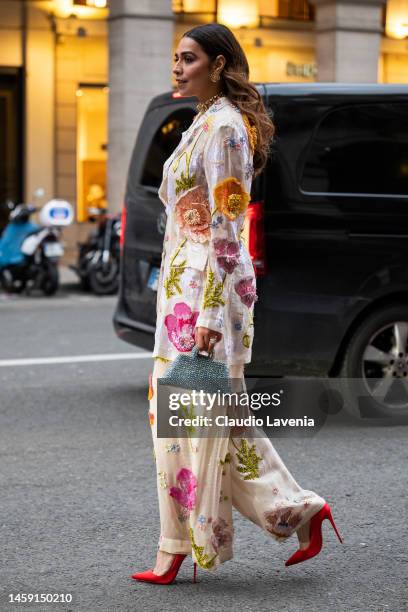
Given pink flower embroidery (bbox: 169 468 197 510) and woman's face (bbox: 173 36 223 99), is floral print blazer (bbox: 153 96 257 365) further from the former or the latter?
pink flower embroidery (bbox: 169 468 197 510)

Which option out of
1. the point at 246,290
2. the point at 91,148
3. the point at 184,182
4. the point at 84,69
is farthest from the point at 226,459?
the point at 91,148

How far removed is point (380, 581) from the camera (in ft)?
15.8

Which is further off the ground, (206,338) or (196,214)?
(196,214)

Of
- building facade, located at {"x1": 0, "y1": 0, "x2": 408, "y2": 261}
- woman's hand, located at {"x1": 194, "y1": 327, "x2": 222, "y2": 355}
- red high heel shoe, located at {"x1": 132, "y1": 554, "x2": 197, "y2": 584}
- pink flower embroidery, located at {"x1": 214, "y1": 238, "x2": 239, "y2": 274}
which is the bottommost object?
red high heel shoe, located at {"x1": 132, "y1": 554, "x2": 197, "y2": 584}

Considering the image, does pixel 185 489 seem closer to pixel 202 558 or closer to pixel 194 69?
pixel 202 558

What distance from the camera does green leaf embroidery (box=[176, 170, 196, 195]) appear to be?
4488 mm

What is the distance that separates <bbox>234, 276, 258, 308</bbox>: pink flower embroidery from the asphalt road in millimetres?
992

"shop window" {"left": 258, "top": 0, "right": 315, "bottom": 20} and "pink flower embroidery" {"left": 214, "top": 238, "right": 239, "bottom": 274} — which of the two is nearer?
"pink flower embroidery" {"left": 214, "top": 238, "right": 239, "bottom": 274}

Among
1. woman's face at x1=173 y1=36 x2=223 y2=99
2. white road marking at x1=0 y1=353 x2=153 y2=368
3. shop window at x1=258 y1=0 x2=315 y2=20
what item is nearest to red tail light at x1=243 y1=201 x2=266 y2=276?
woman's face at x1=173 y1=36 x2=223 y2=99

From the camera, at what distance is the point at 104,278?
16734mm

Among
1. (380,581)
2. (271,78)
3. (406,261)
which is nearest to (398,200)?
(406,261)

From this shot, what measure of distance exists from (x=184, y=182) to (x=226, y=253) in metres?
0.29

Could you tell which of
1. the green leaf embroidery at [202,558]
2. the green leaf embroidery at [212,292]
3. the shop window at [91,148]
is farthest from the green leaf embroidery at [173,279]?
the shop window at [91,148]

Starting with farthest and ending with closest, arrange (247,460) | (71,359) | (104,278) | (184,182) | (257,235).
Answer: (104,278) → (71,359) → (257,235) → (247,460) → (184,182)
